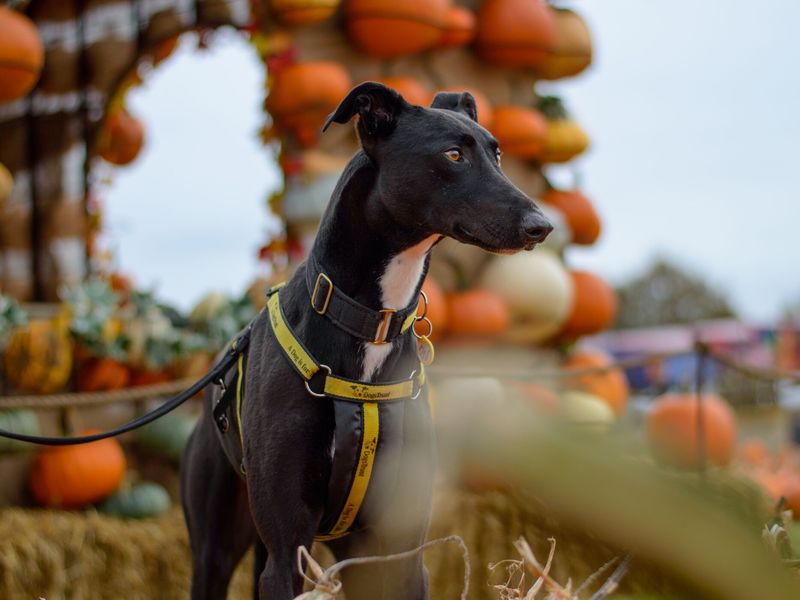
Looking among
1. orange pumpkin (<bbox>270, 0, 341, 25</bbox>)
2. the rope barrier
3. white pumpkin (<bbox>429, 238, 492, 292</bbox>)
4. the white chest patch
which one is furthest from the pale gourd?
the white chest patch

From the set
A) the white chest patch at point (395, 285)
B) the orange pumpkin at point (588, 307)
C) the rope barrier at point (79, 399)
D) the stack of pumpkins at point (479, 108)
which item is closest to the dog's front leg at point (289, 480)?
the white chest patch at point (395, 285)

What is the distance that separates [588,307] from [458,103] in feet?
14.4

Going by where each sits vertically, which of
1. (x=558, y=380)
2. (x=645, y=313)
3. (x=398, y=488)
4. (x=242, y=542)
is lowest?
(x=645, y=313)

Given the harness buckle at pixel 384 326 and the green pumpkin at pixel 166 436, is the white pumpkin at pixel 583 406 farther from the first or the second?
the harness buckle at pixel 384 326

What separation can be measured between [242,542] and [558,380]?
3740 mm

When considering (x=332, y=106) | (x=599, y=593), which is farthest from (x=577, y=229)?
(x=599, y=593)

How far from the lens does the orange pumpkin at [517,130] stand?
5930 mm

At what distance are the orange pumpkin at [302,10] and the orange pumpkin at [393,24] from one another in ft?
0.67

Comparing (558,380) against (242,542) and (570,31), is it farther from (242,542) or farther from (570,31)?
(242,542)

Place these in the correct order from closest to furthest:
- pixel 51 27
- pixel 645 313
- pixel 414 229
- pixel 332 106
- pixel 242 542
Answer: pixel 414 229
pixel 242 542
pixel 332 106
pixel 51 27
pixel 645 313

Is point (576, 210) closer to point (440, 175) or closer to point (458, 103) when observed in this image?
point (458, 103)

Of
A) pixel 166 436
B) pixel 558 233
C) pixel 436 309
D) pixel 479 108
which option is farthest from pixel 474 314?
pixel 166 436

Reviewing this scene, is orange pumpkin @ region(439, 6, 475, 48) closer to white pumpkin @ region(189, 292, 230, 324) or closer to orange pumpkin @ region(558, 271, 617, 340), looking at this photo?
orange pumpkin @ region(558, 271, 617, 340)

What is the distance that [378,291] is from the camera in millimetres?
1914
